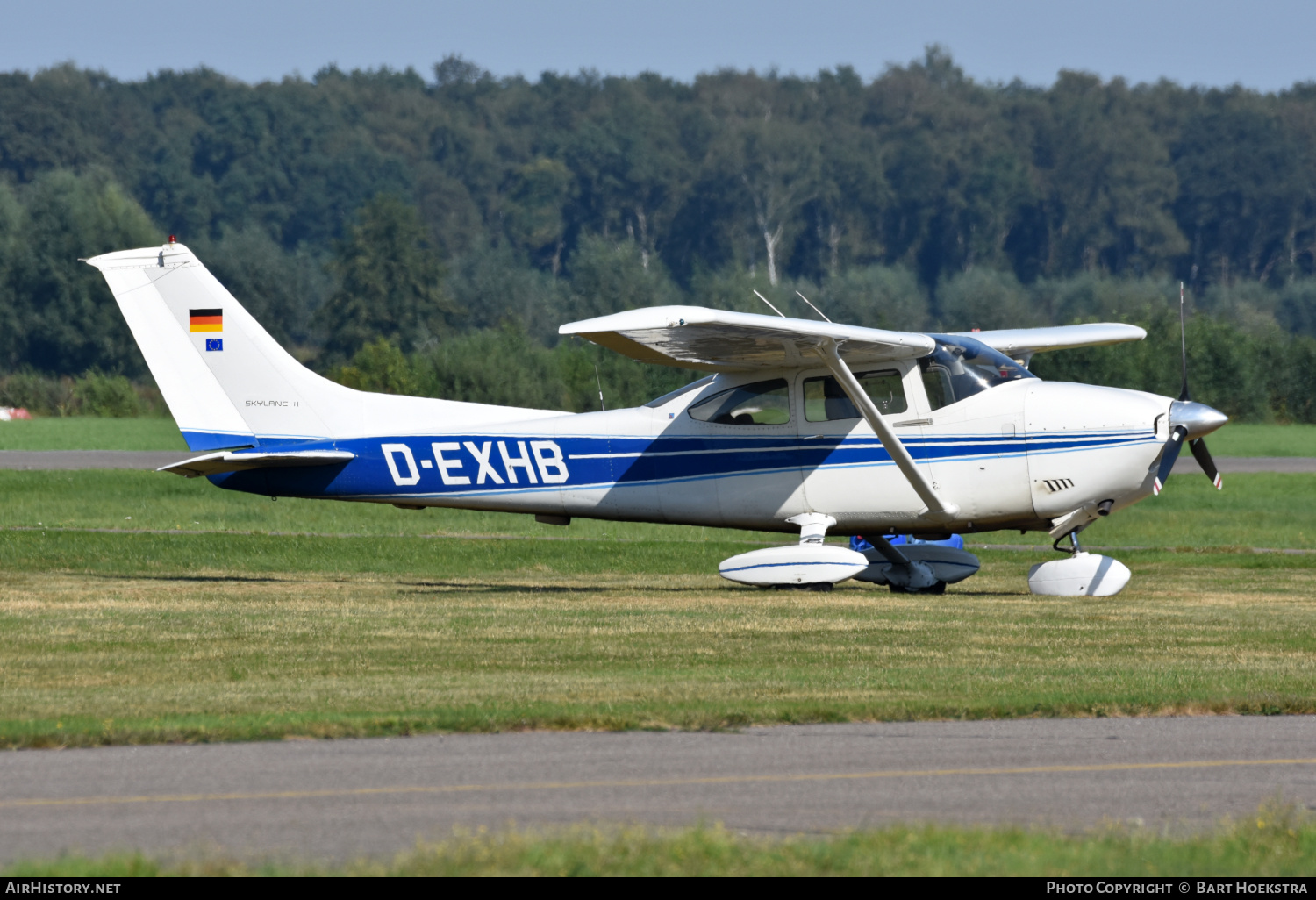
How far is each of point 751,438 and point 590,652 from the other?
501 centimetres

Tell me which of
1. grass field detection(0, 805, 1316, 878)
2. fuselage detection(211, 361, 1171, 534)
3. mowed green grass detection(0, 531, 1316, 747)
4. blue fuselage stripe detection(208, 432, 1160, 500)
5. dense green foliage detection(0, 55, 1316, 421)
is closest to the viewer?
grass field detection(0, 805, 1316, 878)

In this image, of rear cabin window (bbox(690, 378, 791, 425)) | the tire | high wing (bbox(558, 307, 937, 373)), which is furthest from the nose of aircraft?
rear cabin window (bbox(690, 378, 791, 425))

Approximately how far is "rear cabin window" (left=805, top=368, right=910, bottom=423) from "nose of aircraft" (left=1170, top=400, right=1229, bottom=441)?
247 centimetres

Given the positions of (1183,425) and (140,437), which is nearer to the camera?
(1183,425)

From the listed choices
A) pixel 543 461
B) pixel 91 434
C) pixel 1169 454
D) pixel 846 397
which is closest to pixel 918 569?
pixel 846 397

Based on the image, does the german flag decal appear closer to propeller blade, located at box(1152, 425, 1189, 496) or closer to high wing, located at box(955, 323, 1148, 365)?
high wing, located at box(955, 323, 1148, 365)

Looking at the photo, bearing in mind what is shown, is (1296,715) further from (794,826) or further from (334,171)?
(334,171)

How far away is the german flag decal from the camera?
17469 mm

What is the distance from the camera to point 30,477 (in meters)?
32.6

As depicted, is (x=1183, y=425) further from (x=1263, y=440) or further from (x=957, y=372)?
(x=1263, y=440)

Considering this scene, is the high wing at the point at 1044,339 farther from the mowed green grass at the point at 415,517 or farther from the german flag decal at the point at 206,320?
the german flag decal at the point at 206,320

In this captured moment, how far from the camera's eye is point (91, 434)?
169ft

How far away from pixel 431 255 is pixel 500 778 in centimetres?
8529

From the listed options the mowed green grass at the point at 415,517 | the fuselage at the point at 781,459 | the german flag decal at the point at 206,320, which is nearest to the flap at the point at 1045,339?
the fuselage at the point at 781,459
